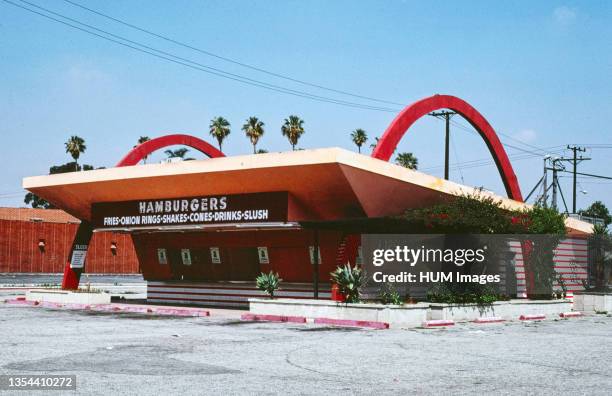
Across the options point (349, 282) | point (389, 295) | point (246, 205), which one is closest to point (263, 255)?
point (246, 205)

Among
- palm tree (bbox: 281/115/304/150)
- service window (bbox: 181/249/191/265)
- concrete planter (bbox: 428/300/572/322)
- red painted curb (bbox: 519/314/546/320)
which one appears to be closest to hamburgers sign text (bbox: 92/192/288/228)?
service window (bbox: 181/249/191/265)

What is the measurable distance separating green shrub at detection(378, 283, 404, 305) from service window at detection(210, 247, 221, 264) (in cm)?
1063

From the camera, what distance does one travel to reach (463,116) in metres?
30.8

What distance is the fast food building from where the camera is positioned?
2464cm

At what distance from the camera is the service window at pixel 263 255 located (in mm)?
30250

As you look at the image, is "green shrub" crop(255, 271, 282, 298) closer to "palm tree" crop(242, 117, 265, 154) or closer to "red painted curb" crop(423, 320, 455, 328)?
"red painted curb" crop(423, 320, 455, 328)

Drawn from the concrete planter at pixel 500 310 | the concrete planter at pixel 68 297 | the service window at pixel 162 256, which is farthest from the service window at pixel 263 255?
the concrete planter at pixel 500 310

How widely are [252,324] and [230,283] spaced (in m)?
9.23

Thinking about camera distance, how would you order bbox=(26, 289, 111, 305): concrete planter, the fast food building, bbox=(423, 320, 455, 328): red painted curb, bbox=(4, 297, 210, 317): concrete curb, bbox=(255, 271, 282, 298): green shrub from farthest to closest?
bbox=(26, 289, 111, 305): concrete planter, bbox=(4, 297, 210, 317): concrete curb, bbox=(255, 271, 282, 298): green shrub, the fast food building, bbox=(423, 320, 455, 328): red painted curb

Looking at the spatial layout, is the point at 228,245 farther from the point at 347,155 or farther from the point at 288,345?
the point at 288,345

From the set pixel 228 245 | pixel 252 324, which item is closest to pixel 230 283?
pixel 228 245

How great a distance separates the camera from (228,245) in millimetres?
31516

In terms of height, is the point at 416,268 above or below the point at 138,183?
below

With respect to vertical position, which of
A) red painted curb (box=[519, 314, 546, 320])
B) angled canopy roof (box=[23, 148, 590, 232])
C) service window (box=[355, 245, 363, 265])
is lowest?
red painted curb (box=[519, 314, 546, 320])
